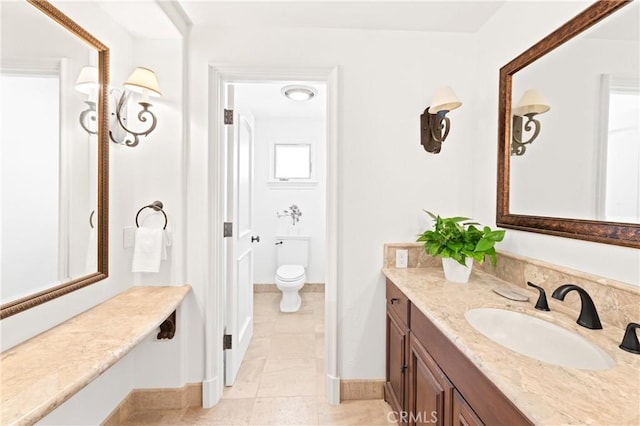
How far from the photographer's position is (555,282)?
122 centimetres

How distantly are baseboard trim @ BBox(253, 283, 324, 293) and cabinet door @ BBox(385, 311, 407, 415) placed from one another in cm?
214

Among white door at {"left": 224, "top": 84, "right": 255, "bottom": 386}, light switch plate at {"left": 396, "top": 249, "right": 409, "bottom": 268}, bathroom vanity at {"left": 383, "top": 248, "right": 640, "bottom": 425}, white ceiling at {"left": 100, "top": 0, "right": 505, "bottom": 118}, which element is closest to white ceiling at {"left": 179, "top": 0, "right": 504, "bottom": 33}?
white ceiling at {"left": 100, "top": 0, "right": 505, "bottom": 118}

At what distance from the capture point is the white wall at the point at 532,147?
1044 millimetres

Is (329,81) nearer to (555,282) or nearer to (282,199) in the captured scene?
(555,282)

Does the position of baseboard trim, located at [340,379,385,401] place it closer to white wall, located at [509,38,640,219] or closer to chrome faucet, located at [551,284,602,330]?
chrome faucet, located at [551,284,602,330]

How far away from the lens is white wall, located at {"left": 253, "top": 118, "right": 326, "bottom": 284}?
12.5ft

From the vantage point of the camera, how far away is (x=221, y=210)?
1794mm

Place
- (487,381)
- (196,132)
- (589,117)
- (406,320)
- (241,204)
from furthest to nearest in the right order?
(241,204) < (196,132) < (406,320) < (589,117) < (487,381)

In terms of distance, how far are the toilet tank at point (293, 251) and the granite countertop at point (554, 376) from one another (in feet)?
8.40

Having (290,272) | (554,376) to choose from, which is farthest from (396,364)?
(290,272)

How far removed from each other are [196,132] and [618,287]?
6.90ft

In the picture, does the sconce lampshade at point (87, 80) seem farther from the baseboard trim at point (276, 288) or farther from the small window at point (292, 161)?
the baseboard trim at point (276, 288)

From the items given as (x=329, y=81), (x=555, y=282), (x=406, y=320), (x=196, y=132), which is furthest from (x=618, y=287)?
(x=196, y=132)

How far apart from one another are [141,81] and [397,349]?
1.97 meters
